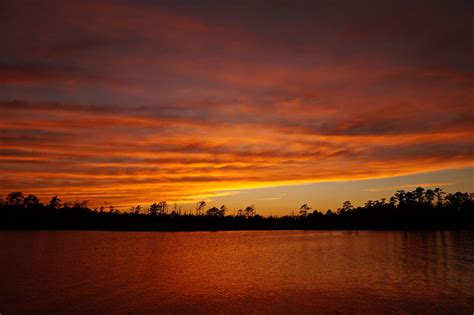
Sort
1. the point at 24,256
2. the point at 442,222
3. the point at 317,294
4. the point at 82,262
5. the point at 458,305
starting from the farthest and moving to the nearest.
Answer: the point at 442,222, the point at 24,256, the point at 82,262, the point at 317,294, the point at 458,305

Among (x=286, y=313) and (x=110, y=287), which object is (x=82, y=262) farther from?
(x=286, y=313)

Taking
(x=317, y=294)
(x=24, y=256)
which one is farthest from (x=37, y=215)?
(x=317, y=294)

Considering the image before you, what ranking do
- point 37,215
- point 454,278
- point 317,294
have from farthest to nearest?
point 37,215 → point 454,278 → point 317,294

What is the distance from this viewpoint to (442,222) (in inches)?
7707

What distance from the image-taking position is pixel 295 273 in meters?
43.7

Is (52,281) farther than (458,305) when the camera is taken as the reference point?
Yes

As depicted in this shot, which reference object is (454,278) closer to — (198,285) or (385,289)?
(385,289)

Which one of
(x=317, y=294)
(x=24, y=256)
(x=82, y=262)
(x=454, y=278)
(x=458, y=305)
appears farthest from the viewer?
(x=24, y=256)

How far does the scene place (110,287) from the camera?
33.2m

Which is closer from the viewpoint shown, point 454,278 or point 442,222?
point 454,278

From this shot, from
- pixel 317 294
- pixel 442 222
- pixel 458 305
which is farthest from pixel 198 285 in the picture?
pixel 442 222

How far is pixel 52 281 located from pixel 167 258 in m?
25.5

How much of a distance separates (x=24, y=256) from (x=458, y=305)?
5825 cm

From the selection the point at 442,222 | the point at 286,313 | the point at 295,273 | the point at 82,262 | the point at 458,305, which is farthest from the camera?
the point at 442,222
